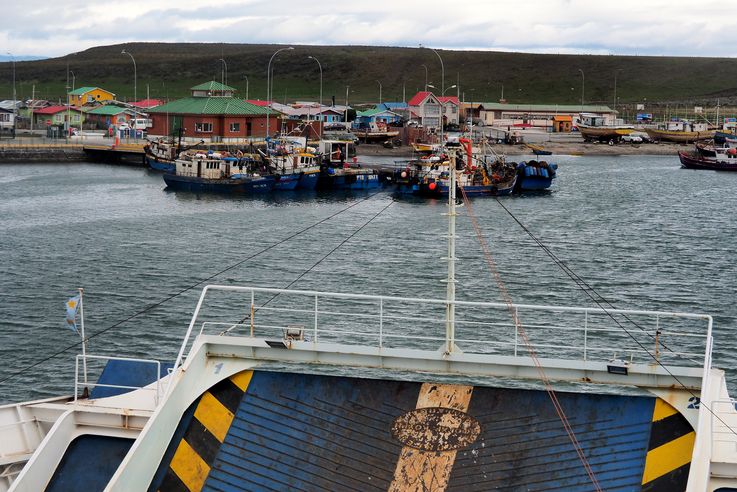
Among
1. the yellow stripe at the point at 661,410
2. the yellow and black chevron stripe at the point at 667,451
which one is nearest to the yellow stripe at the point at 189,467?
the yellow and black chevron stripe at the point at 667,451

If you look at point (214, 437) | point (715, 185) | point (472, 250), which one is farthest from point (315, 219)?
point (214, 437)

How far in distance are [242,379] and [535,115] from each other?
146821 mm

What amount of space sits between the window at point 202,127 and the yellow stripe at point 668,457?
92568 mm

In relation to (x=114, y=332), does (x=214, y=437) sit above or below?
above

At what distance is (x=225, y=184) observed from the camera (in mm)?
79500

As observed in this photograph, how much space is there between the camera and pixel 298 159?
85062mm

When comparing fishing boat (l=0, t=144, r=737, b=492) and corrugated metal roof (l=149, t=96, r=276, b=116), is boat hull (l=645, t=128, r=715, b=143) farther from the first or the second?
fishing boat (l=0, t=144, r=737, b=492)

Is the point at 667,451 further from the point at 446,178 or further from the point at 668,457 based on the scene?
the point at 446,178

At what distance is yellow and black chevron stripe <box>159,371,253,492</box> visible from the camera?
14859mm

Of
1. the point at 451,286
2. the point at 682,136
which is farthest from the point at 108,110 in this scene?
the point at 451,286

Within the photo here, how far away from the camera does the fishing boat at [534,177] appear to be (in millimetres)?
82875

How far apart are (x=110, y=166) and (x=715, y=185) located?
188ft

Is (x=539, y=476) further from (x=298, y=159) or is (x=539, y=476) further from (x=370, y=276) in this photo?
(x=298, y=159)

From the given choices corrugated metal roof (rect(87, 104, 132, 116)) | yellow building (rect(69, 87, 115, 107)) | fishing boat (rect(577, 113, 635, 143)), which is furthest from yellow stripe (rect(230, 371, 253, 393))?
yellow building (rect(69, 87, 115, 107))
